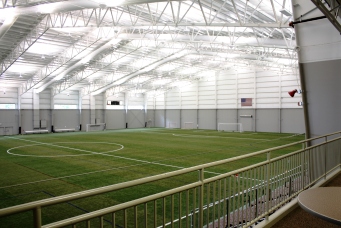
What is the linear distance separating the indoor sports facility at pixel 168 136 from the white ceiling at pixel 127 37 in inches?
5.9

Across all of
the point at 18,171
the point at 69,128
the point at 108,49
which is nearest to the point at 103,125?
the point at 69,128

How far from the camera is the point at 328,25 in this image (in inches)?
467

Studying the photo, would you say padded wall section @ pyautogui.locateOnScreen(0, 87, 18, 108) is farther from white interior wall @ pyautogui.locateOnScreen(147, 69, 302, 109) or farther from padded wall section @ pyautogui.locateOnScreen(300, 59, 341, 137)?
padded wall section @ pyautogui.locateOnScreen(300, 59, 341, 137)

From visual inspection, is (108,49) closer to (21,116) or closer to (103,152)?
(103,152)

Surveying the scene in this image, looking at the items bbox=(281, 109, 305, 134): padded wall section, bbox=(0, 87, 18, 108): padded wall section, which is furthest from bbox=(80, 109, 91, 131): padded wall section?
bbox=(281, 109, 305, 134): padded wall section

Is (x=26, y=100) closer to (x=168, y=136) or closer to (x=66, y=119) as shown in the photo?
(x=66, y=119)

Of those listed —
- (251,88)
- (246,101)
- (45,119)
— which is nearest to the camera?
(45,119)

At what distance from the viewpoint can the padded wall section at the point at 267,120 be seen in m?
41.3

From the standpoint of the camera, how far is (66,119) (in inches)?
1791

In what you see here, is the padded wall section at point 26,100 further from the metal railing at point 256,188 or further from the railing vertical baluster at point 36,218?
the railing vertical baluster at point 36,218

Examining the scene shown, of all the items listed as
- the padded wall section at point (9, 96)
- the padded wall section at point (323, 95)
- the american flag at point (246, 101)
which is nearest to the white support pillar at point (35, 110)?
the padded wall section at point (9, 96)

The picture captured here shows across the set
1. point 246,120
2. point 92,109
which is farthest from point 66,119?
point 246,120

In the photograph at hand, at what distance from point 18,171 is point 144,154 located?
8254mm

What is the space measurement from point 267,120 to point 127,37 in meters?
25.4
